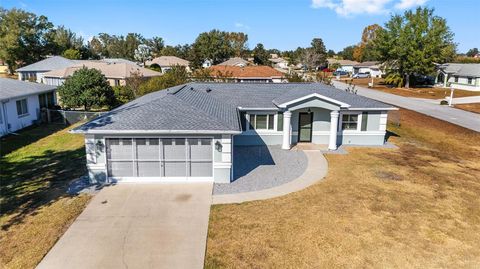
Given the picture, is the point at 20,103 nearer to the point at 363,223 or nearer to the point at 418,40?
the point at 363,223

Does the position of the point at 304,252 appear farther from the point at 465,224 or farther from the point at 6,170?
the point at 6,170

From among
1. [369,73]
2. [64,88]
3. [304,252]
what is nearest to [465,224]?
[304,252]

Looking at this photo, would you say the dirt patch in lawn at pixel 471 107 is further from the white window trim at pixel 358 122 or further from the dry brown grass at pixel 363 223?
the dry brown grass at pixel 363 223

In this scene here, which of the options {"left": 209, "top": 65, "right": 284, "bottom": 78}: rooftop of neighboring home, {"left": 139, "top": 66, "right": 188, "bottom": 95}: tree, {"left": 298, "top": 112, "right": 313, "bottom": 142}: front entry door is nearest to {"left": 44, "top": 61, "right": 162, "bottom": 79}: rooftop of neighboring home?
{"left": 209, "top": 65, "right": 284, "bottom": 78}: rooftop of neighboring home

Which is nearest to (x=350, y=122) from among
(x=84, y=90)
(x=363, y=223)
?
(x=363, y=223)

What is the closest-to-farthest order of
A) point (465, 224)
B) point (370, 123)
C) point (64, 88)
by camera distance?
point (465, 224) → point (370, 123) → point (64, 88)

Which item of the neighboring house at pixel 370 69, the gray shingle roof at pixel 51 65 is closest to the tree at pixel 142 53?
the gray shingle roof at pixel 51 65
